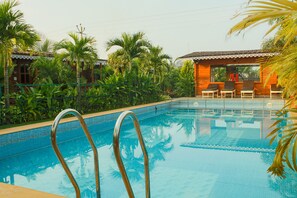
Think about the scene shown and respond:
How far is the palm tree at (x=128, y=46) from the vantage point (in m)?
15.9

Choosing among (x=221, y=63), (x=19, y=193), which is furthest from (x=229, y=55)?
(x=19, y=193)

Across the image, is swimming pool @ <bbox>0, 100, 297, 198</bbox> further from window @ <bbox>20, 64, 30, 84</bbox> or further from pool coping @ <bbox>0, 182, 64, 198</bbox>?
window @ <bbox>20, 64, 30, 84</bbox>

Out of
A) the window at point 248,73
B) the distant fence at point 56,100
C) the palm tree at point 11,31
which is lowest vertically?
the distant fence at point 56,100

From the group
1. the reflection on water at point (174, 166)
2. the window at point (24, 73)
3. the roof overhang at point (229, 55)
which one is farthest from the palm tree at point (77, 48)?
the roof overhang at point (229, 55)

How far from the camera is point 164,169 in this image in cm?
599

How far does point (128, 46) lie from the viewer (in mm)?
15953

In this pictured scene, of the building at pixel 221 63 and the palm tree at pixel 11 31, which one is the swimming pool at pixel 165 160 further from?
the building at pixel 221 63

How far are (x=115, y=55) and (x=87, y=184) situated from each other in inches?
469

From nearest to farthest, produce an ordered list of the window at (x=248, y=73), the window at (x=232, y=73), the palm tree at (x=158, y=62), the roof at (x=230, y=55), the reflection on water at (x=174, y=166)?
the reflection on water at (x=174, y=166)
the roof at (x=230, y=55)
the palm tree at (x=158, y=62)
the window at (x=232, y=73)
the window at (x=248, y=73)

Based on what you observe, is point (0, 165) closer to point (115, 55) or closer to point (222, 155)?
point (222, 155)

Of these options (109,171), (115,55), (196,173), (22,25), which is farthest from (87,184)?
(115,55)

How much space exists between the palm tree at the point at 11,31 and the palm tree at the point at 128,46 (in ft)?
23.2

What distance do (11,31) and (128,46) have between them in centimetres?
785

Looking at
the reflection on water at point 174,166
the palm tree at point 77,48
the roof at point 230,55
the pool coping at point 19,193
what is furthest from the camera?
the roof at point 230,55
